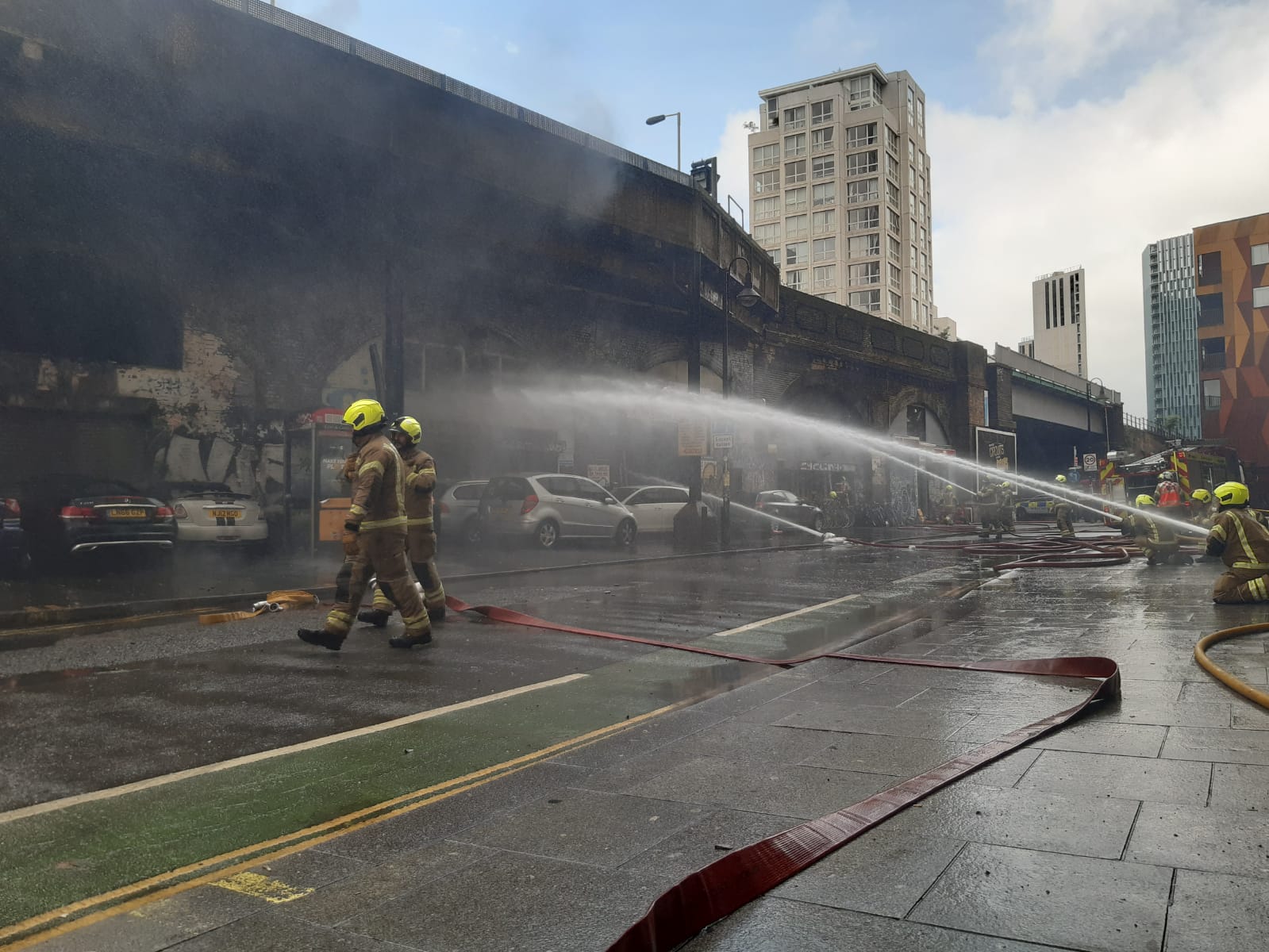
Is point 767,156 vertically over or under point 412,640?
over

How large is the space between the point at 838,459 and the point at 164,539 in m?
27.3

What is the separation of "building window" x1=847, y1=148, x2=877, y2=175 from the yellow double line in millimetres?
72756

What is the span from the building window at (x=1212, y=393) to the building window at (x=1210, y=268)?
6.05 metres

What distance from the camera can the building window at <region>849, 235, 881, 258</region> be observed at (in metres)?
70.4

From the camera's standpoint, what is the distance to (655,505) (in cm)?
2203

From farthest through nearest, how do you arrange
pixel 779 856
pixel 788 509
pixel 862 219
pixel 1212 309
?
pixel 862 219, pixel 1212 309, pixel 788 509, pixel 779 856

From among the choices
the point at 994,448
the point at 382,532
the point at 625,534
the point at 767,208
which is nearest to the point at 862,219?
the point at 767,208

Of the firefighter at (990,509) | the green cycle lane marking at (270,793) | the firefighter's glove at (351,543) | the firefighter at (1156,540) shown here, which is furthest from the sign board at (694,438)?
the green cycle lane marking at (270,793)

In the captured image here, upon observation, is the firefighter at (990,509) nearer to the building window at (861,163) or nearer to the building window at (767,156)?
the building window at (861,163)

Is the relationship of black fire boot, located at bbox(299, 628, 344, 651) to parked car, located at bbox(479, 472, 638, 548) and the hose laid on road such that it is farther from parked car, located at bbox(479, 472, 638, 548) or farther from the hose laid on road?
parked car, located at bbox(479, 472, 638, 548)

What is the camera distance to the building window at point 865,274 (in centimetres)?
7062

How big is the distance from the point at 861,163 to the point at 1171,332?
118 meters

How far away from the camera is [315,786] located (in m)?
3.95

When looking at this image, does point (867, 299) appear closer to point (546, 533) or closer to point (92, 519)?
point (546, 533)
